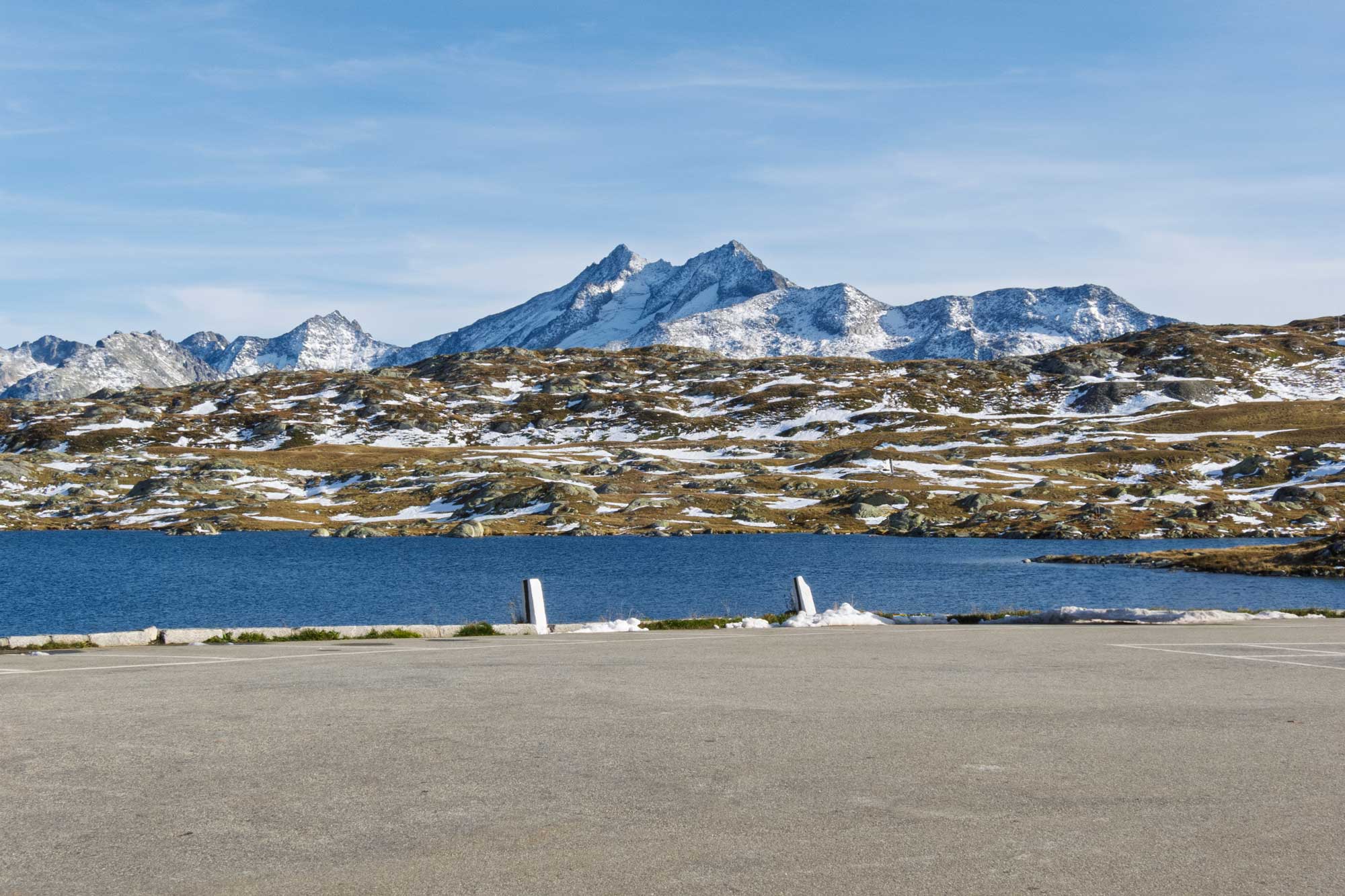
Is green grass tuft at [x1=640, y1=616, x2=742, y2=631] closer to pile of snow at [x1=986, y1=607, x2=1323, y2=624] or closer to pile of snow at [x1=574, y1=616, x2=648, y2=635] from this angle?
pile of snow at [x1=574, y1=616, x2=648, y2=635]

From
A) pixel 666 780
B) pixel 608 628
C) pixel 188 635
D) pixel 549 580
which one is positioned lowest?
pixel 549 580

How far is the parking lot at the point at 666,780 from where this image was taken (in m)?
7.45

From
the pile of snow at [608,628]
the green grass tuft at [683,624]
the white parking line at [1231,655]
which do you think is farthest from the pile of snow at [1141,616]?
the pile of snow at [608,628]

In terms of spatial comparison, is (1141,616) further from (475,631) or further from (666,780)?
(666,780)

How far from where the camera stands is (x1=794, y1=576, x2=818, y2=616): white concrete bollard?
1246 inches

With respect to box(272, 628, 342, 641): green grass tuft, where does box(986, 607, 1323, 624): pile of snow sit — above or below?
below

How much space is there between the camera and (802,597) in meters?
31.8

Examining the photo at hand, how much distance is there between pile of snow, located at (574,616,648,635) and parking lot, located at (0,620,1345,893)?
9.45 m

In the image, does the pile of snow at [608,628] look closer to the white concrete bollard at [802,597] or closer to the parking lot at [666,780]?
the white concrete bollard at [802,597]

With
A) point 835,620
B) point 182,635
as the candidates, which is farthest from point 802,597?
point 182,635

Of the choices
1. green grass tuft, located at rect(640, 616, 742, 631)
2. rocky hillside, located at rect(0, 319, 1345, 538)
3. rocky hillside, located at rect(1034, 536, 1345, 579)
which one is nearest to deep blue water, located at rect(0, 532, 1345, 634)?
rocky hillside, located at rect(1034, 536, 1345, 579)

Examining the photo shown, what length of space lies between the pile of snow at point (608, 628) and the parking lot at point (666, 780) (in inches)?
372

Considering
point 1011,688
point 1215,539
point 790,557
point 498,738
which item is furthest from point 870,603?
point 1215,539

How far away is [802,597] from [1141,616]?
945cm
